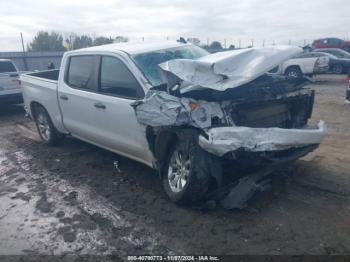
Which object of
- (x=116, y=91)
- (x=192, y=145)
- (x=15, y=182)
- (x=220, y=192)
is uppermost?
(x=116, y=91)

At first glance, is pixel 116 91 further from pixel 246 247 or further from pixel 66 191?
pixel 246 247

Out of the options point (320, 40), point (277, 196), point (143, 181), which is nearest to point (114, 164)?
point (143, 181)

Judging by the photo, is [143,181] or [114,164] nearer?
[143,181]

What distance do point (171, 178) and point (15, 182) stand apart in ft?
8.52

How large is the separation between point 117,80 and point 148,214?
1.87 meters

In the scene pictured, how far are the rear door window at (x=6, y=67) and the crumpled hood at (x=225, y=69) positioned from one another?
877 cm

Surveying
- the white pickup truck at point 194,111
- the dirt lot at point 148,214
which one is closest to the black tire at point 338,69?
the dirt lot at point 148,214

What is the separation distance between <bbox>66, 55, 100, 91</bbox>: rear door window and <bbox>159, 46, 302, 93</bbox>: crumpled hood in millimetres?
1581

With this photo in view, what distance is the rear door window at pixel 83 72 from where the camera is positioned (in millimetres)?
5391

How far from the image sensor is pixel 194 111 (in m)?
3.77

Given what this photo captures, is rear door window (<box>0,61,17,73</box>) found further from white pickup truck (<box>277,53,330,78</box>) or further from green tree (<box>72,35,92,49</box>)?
green tree (<box>72,35,92,49</box>)

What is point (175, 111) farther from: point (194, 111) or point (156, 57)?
point (156, 57)

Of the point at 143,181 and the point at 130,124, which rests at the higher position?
the point at 130,124

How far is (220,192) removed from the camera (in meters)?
4.04
